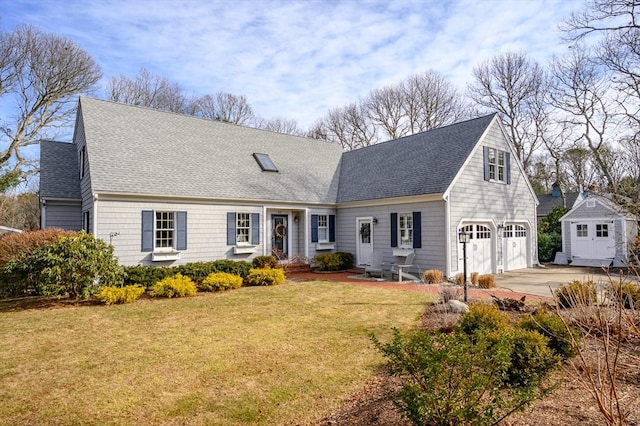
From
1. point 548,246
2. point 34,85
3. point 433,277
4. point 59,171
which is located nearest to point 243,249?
point 433,277

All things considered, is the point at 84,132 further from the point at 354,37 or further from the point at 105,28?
the point at 354,37

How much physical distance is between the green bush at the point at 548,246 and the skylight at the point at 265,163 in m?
14.9

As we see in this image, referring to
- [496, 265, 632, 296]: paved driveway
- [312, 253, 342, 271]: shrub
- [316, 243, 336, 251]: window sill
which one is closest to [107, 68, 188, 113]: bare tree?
[316, 243, 336, 251]: window sill

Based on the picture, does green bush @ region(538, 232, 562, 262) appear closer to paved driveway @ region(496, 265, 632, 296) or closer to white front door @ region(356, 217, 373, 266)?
paved driveway @ region(496, 265, 632, 296)

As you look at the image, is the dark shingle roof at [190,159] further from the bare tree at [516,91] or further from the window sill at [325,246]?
the bare tree at [516,91]

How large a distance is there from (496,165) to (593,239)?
7.53m

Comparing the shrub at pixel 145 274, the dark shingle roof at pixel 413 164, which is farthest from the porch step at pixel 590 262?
the shrub at pixel 145 274

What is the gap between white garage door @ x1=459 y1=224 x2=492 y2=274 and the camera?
13766 millimetres

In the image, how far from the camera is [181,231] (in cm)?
1286

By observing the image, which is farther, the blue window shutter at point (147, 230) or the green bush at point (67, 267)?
the blue window shutter at point (147, 230)

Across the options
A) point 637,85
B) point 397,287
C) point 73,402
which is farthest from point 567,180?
point 73,402

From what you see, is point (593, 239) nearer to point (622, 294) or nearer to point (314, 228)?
point (314, 228)

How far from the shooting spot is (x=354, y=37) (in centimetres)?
1057

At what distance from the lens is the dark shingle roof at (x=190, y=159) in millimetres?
12508
